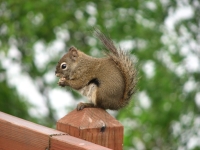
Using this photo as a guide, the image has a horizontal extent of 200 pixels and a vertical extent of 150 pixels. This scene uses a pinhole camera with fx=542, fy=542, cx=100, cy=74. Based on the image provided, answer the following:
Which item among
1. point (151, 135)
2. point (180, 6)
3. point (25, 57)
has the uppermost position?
point (180, 6)

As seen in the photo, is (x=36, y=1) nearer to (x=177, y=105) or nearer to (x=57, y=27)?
(x=57, y=27)

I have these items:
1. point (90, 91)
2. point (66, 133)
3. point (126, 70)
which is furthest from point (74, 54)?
point (66, 133)

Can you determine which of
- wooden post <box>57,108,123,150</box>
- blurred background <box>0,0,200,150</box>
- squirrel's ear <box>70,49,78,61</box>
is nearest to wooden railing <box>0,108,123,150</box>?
Answer: wooden post <box>57,108,123,150</box>

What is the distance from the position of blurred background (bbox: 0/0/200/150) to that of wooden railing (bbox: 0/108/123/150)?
12.5 feet

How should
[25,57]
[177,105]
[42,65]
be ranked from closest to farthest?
[177,105], [25,57], [42,65]

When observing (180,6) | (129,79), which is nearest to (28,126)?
(129,79)

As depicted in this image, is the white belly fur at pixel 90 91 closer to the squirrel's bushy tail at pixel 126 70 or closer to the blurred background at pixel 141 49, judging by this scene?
the squirrel's bushy tail at pixel 126 70

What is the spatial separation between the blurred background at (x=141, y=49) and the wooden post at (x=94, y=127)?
383 centimetres

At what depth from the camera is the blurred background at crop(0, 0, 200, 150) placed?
5621 mm

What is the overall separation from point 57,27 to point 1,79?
88 centimetres

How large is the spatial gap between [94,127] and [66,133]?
3.4 inches

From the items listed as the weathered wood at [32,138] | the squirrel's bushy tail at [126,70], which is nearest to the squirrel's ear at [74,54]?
the squirrel's bushy tail at [126,70]

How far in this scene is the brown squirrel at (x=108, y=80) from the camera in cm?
246

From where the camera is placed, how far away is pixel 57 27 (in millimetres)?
6250
